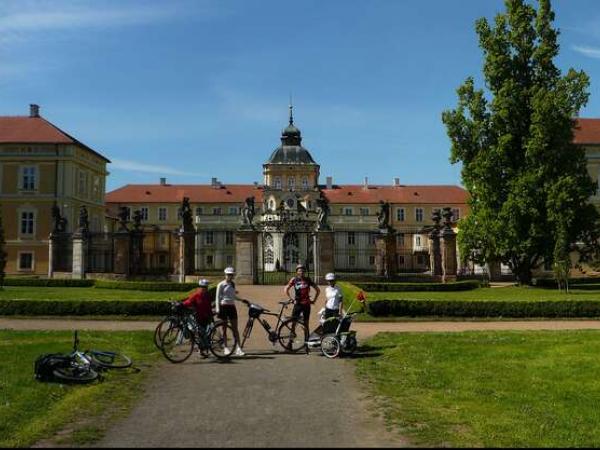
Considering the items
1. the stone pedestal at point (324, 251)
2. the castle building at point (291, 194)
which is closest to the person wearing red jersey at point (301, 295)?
the stone pedestal at point (324, 251)

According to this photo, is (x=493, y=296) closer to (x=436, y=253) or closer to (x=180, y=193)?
(x=436, y=253)

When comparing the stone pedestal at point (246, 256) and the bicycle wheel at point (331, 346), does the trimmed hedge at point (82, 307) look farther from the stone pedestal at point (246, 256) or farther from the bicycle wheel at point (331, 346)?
the stone pedestal at point (246, 256)

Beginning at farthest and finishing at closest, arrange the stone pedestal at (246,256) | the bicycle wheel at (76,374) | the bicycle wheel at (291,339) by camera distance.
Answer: the stone pedestal at (246,256)
the bicycle wheel at (291,339)
the bicycle wheel at (76,374)

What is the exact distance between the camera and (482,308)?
1972 centimetres

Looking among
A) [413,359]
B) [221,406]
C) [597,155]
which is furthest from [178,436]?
[597,155]

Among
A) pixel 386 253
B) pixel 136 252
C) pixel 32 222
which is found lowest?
pixel 386 253

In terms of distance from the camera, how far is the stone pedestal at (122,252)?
114 feet

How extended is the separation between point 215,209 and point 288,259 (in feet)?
99.3

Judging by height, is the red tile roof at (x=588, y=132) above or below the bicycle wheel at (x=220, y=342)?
above

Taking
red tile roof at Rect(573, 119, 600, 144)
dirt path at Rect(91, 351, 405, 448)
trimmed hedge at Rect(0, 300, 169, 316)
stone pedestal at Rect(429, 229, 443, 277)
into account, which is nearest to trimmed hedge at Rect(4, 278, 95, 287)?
trimmed hedge at Rect(0, 300, 169, 316)

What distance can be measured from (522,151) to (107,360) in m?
27.9

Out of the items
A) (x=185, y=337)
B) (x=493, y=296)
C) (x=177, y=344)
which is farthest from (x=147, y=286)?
(x=185, y=337)

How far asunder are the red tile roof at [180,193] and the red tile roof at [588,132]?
41304 mm

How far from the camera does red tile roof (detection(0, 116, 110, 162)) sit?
52406mm
